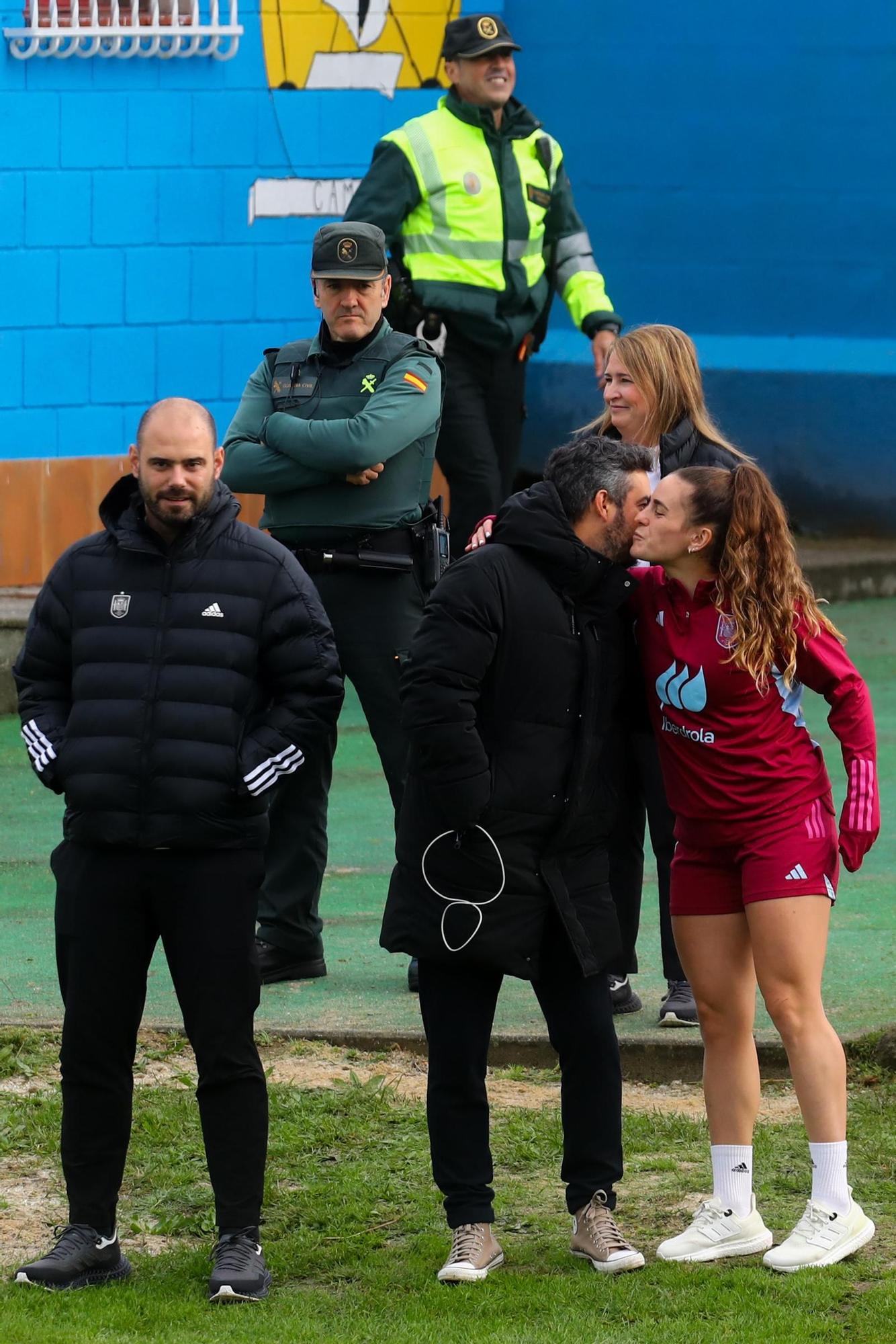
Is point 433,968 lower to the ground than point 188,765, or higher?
lower

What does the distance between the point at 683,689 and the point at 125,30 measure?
7093 millimetres

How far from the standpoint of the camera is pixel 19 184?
9852 millimetres

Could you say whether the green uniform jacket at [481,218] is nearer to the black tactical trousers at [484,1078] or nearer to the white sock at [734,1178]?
the black tactical trousers at [484,1078]

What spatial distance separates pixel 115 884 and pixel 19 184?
22.0 ft

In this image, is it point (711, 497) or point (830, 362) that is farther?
point (830, 362)

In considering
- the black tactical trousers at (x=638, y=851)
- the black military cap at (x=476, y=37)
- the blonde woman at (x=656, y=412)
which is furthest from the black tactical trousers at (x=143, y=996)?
the black military cap at (x=476, y=37)

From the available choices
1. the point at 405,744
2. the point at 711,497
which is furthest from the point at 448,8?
the point at 711,497

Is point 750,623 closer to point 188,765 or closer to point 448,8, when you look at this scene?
point 188,765

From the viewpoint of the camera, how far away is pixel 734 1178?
13.4ft

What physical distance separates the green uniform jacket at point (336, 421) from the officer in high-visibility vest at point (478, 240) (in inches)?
79.1

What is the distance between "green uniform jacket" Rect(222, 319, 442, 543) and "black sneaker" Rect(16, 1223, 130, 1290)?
2187 millimetres

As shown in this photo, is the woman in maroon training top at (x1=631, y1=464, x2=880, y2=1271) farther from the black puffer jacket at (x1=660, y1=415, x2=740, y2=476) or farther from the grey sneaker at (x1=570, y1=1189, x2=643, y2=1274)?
the black puffer jacket at (x1=660, y1=415, x2=740, y2=476)

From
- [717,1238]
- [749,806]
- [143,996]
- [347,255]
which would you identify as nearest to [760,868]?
[749,806]

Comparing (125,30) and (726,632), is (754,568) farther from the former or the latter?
(125,30)
